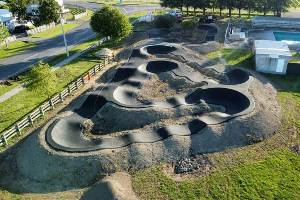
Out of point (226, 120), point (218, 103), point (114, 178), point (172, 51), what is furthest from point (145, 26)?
point (114, 178)

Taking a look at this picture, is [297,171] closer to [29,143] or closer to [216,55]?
[29,143]

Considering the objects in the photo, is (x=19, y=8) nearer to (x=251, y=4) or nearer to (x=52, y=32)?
(x=52, y=32)

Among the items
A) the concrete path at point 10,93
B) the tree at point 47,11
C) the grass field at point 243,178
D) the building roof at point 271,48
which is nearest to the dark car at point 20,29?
the tree at point 47,11

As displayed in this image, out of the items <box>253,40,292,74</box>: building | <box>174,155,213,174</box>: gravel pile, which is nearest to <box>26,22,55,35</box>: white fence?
<box>253,40,292,74</box>: building

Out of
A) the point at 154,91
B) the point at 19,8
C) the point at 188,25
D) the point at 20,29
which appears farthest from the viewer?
the point at 19,8

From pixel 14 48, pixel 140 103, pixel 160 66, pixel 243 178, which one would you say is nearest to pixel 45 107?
pixel 140 103

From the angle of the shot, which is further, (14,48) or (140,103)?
(14,48)

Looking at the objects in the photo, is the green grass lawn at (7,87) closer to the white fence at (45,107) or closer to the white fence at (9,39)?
the white fence at (45,107)
